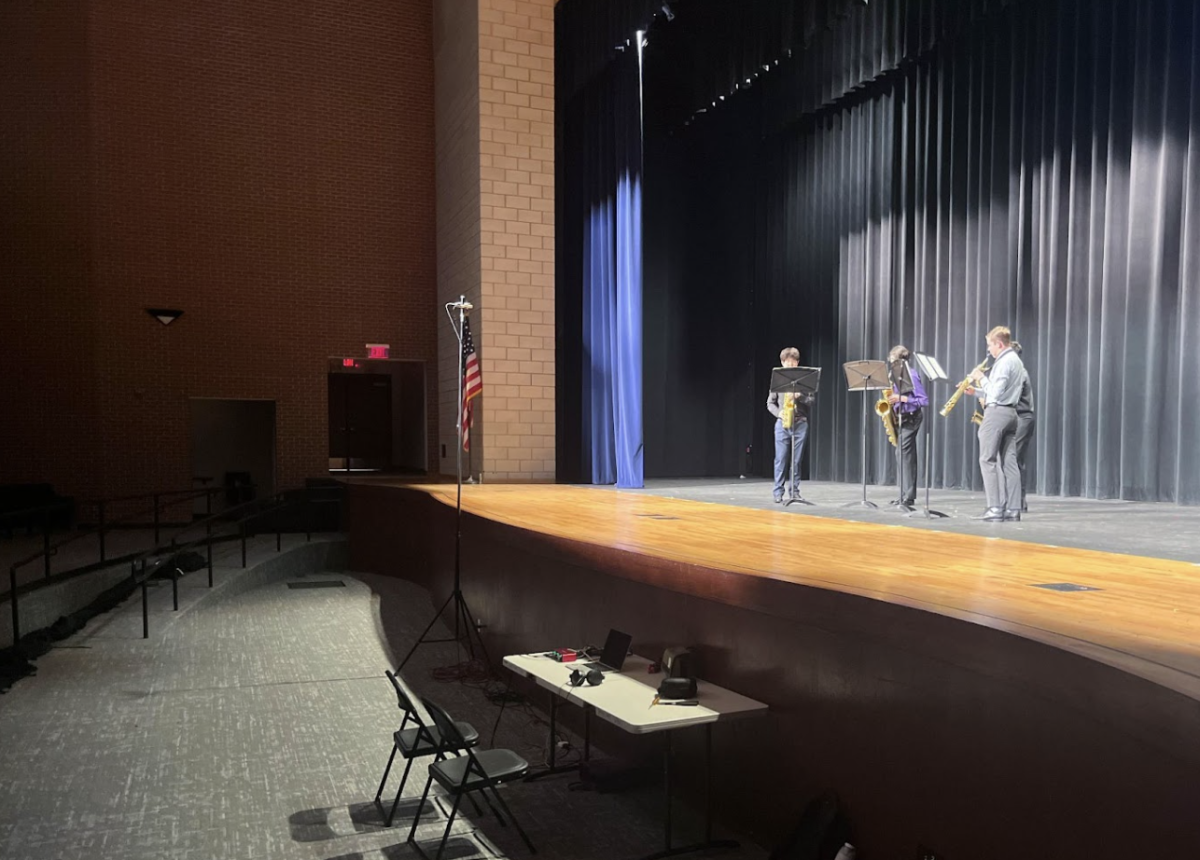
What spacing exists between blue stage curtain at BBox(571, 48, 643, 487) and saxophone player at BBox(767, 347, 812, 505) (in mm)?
2657


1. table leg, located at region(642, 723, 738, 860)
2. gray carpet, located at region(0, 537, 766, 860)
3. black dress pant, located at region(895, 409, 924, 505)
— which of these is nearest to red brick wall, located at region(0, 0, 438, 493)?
gray carpet, located at region(0, 537, 766, 860)

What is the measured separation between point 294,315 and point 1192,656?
523 inches

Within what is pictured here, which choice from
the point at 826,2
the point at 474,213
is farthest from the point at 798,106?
the point at 474,213

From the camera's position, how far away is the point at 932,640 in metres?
2.88

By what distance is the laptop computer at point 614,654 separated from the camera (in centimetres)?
421

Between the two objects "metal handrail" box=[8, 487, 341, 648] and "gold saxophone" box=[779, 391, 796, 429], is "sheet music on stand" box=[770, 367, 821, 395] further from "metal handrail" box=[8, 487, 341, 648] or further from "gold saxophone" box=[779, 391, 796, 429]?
"metal handrail" box=[8, 487, 341, 648]

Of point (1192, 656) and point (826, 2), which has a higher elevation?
point (826, 2)

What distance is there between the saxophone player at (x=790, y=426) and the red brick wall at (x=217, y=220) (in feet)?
23.1

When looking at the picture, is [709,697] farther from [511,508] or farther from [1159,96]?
[1159,96]

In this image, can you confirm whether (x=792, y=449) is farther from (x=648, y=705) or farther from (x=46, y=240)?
(x=46, y=240)

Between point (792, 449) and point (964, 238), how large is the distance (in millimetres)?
4161

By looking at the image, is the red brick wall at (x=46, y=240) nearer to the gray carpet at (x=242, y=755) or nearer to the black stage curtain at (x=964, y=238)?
the gray carpet at (x=242, y=755)

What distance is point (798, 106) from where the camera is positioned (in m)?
12.8

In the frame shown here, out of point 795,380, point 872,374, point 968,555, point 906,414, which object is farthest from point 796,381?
point 968,555
